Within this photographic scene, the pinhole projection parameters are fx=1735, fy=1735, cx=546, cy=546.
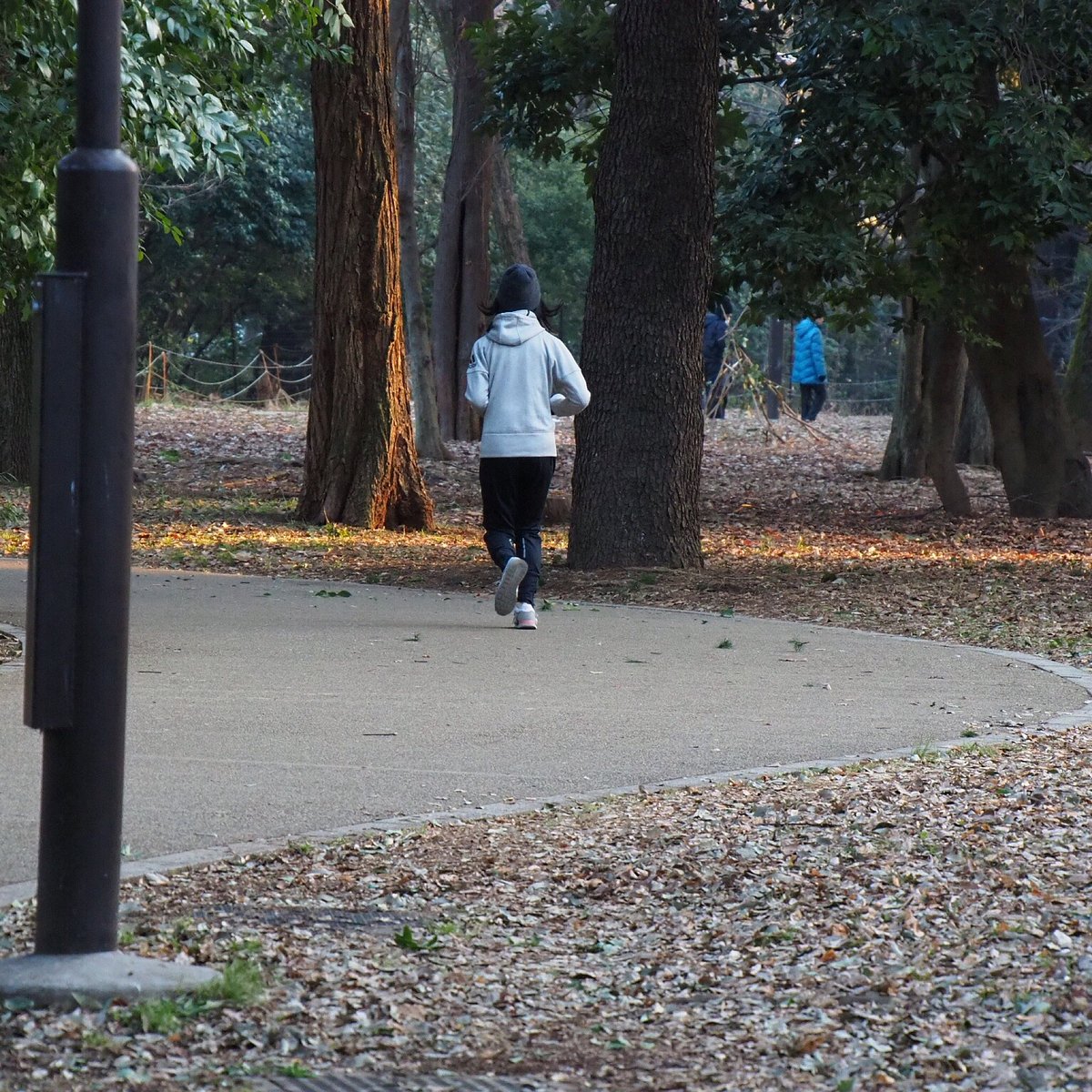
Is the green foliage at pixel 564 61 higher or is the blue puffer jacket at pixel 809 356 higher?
the green foliage at pixel 564 61

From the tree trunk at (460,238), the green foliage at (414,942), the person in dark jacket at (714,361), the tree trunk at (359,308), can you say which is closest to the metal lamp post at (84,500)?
the green foliage at (414,942)

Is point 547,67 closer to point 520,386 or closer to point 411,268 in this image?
point 411,268

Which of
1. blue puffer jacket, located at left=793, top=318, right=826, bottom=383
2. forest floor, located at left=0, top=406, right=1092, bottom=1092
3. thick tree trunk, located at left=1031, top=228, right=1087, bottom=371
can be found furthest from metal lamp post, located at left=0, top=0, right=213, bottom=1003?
blue puffer jacket, located at left=793, top=318, right=826, bottom=383

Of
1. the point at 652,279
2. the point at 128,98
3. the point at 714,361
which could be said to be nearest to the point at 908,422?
the point at 714,361

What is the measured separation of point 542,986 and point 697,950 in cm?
48

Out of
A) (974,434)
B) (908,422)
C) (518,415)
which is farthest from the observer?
(974,434)

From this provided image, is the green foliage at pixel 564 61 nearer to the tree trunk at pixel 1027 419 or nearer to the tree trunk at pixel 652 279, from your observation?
the tree trunk at pixel 1027 419

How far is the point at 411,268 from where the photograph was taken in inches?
960

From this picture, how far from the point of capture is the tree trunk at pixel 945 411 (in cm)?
1808

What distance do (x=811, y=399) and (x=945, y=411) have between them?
1394cm

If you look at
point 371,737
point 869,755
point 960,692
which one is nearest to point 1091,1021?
point 869,755

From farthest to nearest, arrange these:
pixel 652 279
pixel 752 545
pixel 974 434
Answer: pixel 974 434
pixel 752 545
pixel 652 279

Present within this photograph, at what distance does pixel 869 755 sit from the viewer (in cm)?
668

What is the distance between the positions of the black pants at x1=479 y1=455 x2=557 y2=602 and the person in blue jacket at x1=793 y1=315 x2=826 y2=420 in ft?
71.6
